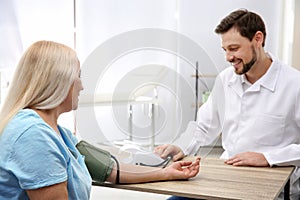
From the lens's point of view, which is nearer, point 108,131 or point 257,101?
point 108,131

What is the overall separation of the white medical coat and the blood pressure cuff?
0.46m

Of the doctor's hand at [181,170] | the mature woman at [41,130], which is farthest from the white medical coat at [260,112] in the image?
the mature woman at [41,130]

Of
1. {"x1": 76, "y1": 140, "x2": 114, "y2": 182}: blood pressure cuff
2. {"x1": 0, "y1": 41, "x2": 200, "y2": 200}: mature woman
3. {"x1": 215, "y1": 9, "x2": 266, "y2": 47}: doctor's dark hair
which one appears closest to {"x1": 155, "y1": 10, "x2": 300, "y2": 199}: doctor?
{"x1": 215, "y1": 9, "x2": 266, "y2": 47}: doctor's dark hair

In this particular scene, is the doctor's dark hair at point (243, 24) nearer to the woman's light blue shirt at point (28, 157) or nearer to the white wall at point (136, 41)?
the white wall at point (136, 41)

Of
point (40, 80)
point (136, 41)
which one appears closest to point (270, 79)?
point (136, 41)

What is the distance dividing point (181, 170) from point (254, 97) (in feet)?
1.91

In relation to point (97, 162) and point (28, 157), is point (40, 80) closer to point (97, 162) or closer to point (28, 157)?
point (28, 157)

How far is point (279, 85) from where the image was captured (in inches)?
69.5

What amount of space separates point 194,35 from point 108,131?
3.89 m

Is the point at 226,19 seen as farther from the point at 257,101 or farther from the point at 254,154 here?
the point at 254,154

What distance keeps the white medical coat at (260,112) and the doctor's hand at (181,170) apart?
0.24m

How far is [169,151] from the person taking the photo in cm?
139

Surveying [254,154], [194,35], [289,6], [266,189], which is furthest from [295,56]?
[266,189]

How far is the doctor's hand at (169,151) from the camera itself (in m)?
1.33
